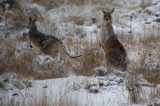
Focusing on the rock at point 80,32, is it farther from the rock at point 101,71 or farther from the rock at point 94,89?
the rock at point 94,89

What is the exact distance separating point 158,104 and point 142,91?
0.85 m

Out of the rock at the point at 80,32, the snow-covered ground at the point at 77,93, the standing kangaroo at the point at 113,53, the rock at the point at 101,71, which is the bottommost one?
the snow-covered ground at the point at 77,93

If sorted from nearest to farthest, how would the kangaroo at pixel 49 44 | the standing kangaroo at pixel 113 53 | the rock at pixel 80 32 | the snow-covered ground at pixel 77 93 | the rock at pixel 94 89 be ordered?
the snow-covered ground at pixel 77 93, the rock at pixel 94 89, the standing kangaroo at pixel 113 53, the kangaroo at pixel 49 44, the rock at pixel 80 32

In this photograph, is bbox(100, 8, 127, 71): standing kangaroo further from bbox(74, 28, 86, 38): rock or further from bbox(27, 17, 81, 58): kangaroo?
bbox(74, 28, 86, 38): rock

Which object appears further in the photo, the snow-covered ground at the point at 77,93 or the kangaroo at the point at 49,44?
the kangaroo at the point at 49,44

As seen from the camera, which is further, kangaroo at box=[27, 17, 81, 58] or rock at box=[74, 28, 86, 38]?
rock at box=[74, 28, 86, 38]

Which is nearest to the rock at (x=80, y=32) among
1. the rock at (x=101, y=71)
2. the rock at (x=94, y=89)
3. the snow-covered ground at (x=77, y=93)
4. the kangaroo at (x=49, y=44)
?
the kangaroo at (x=49, y=44)

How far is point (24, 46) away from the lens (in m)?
12.4

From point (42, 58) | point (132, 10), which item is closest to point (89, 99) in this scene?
point (42, 58)

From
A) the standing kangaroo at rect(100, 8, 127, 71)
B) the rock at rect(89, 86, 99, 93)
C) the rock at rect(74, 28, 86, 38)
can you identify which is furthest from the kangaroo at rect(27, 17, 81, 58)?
the rock at rect(74, 28, 86, 38)

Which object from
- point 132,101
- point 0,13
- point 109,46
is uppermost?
point 0,13

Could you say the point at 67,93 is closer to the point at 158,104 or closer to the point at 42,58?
the point at 158,104

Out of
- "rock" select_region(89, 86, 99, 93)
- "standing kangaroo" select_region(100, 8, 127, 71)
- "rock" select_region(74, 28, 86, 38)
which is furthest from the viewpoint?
"rock" select_region(74, 28, 86, 38)

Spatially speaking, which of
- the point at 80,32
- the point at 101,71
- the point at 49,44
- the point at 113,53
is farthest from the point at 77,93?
the point at 80,32
